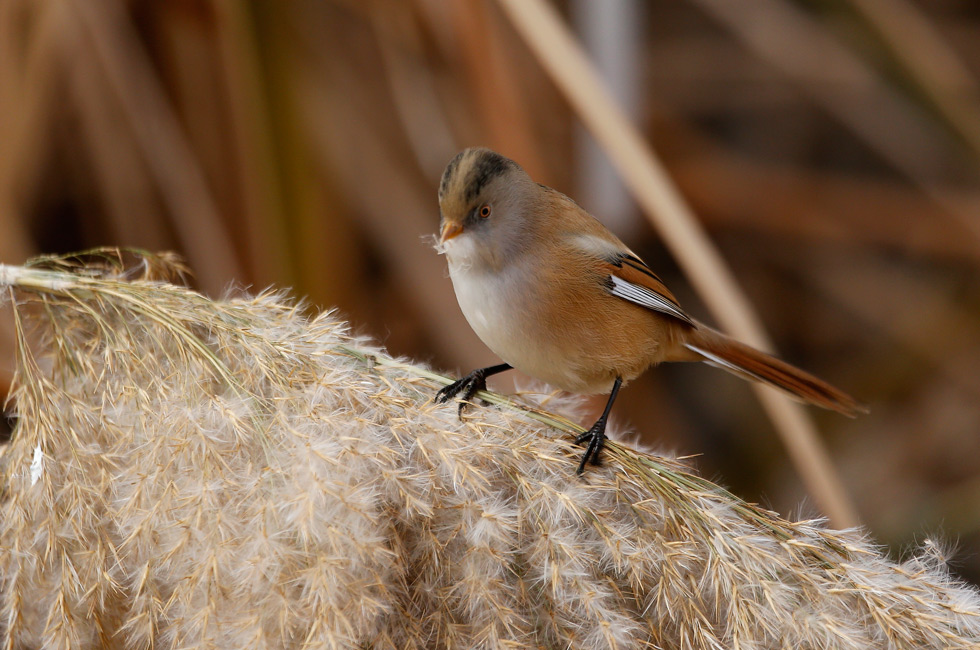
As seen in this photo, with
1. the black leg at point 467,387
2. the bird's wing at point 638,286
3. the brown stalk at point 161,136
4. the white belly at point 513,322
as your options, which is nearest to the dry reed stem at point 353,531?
the black leg at point 467,387

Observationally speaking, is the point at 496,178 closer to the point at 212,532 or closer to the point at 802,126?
the point at 212,532

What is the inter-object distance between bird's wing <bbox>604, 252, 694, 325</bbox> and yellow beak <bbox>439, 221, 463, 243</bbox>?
37 centimetres

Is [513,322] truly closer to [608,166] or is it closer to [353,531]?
[353,531]

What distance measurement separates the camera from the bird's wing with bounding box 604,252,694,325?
5.71ft

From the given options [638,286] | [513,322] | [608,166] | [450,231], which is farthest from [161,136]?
[608,166]

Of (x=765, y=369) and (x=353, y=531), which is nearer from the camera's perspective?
(x=353, y=531)

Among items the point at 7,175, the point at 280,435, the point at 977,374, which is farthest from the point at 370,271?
the point at 977,374

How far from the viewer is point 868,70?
300cm

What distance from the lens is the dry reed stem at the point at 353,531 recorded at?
39.6 inches

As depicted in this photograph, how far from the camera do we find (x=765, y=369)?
177cm

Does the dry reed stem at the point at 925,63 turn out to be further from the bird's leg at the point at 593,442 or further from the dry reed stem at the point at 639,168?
the bird's leg at the point at 593,442

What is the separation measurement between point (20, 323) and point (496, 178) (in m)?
0.86

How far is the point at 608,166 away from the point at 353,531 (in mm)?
2121

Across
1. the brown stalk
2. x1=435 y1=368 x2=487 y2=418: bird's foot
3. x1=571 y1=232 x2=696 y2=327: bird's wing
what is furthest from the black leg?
the brown stalk
